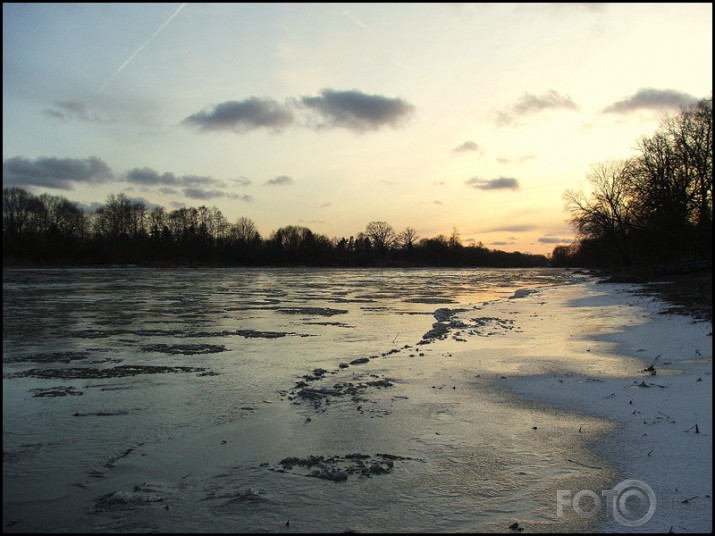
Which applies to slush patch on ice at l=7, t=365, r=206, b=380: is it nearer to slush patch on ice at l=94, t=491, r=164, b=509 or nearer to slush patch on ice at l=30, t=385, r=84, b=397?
slush patch on ice at l=30, t=385, r=84, b=397

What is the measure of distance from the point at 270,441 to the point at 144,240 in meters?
92.1

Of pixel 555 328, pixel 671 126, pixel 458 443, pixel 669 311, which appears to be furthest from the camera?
pixel 671 126

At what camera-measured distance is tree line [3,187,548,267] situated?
220 ft

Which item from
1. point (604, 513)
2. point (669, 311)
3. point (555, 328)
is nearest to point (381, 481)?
point (604, 513)

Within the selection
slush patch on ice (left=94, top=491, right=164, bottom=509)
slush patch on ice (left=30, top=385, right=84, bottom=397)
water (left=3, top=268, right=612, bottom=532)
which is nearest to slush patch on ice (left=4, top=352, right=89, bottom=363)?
water (left=3, top=268, right=612, bottom=532)

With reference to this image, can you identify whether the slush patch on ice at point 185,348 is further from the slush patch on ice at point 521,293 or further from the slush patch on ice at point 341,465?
the slush patch on ice at point 521,293

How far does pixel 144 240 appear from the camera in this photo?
8788 centimetres

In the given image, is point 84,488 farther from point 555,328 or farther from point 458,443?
point 555,328

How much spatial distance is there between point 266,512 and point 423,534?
4.21 feet

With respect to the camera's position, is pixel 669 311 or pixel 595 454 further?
pixel 669 311

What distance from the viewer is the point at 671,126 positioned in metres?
41.6

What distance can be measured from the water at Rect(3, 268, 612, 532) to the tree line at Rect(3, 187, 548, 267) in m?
61.2

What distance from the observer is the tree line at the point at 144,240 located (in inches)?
2643

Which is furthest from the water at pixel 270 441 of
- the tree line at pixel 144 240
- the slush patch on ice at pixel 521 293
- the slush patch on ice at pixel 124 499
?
the tree line at pixel 144 240
